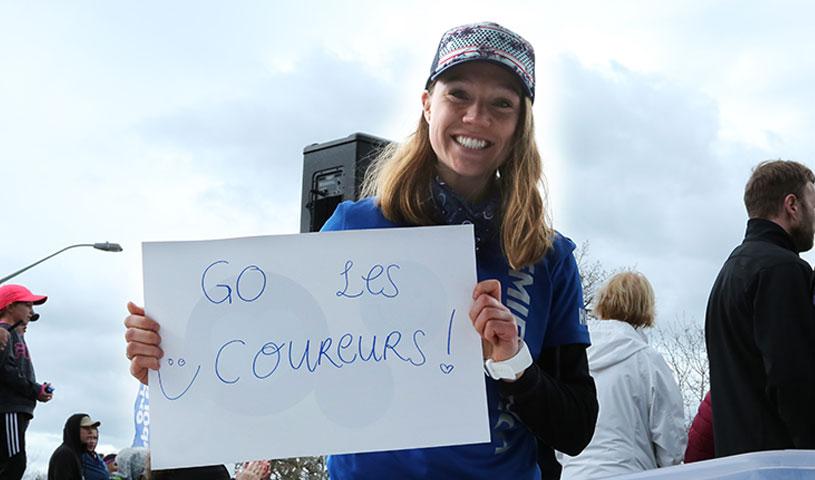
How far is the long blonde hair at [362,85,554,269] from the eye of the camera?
70.0 inches

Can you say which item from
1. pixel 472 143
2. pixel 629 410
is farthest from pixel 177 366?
pixel 629 410

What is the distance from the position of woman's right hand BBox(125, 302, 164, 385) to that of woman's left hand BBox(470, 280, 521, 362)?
1.90 feet

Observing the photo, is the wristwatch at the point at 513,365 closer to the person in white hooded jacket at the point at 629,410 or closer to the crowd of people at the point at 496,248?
the crowd of people at the point at 496,248

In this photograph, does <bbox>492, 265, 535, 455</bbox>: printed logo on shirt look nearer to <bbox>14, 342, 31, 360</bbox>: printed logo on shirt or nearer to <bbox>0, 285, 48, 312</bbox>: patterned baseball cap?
<bbox>14, 342, 31, 360</bbox>: printed logo on shirt

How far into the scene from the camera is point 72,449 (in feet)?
25.1

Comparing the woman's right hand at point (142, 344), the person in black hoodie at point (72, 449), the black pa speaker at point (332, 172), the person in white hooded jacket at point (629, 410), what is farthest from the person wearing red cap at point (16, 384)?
the woman's right hand at point (142, 344)

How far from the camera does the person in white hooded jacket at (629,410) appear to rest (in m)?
3.66

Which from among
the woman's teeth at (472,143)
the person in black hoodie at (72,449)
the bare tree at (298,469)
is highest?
the woman's teeth at (472,143)

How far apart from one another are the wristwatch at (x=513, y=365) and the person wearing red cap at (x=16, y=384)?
16.4ft

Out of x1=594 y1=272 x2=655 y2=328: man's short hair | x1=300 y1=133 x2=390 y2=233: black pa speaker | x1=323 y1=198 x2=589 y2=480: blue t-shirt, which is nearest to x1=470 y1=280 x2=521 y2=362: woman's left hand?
x1=323 y1=198 x2=589 y2=480: blue t-shirt

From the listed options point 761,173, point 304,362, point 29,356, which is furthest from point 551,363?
point 29,356

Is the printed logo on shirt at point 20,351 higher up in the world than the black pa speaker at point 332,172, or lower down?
lower down

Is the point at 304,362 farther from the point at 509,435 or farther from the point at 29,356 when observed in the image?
the point at 29,356

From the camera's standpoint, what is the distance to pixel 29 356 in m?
6.31
